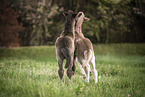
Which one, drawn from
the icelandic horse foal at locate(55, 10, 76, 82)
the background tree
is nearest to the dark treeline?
the background tree

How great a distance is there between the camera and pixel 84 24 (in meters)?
12.0

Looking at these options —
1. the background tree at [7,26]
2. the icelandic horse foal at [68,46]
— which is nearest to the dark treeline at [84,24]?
the background tree at [7,26]

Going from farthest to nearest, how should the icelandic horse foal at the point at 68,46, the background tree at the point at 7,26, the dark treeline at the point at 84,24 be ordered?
the background tree at the point at 7,26
the dark treeline at the point at 84,24
the icelandic horse foal at the point at 68,46

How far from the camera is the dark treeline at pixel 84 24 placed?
1224 cm

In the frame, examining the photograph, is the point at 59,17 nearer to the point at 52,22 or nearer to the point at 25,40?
the point at 52,22

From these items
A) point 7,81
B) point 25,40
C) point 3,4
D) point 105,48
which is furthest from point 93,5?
point 7,81

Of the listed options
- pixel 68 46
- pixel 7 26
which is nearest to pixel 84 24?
pixel 7 26

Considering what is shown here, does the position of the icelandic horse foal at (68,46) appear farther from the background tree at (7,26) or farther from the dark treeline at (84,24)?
the background tree at (7,26)

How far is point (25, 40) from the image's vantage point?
19438mm

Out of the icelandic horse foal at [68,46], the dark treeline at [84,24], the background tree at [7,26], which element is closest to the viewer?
the icelandic horse foal at [68,46]

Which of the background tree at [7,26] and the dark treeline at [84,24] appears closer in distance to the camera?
the dark treeline at [84,24]

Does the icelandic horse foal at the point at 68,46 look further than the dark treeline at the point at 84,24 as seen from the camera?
No

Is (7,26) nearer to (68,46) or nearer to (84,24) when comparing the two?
(84,24)

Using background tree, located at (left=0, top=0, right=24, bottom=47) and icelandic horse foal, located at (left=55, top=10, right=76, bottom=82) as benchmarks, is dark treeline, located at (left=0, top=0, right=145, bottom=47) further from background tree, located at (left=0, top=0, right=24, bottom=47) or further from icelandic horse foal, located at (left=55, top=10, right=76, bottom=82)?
icelandic horse foal, located at (left=55, top=10, right=76, bottom=82)
